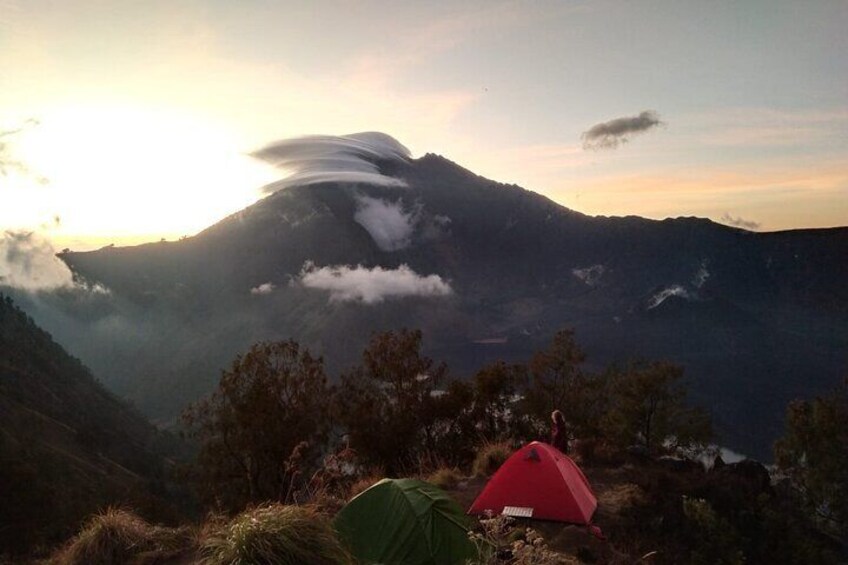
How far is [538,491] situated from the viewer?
41.5ft

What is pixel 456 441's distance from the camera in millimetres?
32469

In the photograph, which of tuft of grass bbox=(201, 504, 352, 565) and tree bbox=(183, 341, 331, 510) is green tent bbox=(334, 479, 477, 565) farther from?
tree bbox=(183, 341, 331, 510)

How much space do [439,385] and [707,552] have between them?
26331 mm

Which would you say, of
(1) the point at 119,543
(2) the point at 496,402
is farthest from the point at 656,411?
(1) the point at 119,543

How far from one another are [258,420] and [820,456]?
40.7m

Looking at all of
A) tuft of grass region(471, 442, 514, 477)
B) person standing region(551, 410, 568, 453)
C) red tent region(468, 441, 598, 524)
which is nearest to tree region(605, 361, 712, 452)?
tuft of grass region(471, 442, 514, 477)

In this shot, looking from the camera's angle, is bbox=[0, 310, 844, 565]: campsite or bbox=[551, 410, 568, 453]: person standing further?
bbox=[551, 410, 568, 453]: person standing

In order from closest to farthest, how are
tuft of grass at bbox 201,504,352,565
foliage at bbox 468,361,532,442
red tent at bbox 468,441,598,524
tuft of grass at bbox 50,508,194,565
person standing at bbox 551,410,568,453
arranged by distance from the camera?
tuft of grass at bbox 201,504,352,565 → tuft of grass at bbox 50,508,194,565 → red tent at bbox 468,441,598,524 → person standing at bbox 551,410,568,453 → foliage at bbox 468,361,532,442

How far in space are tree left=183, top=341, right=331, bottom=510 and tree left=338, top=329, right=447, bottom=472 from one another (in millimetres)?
2869

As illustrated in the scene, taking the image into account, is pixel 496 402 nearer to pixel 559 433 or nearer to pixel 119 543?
pixel 559 433

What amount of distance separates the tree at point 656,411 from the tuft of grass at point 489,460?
31615 mm

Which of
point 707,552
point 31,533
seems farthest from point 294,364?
point 31,533

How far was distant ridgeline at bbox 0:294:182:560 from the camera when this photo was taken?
4966cm

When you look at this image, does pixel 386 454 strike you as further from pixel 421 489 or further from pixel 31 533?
pixel 31 533
